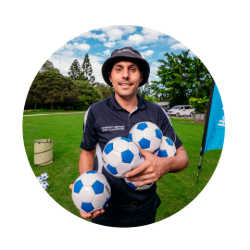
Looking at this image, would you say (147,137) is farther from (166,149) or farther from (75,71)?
(75,71)

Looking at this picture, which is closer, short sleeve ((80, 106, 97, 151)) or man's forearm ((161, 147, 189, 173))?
man's forearm ((161, 147, 189, 173))

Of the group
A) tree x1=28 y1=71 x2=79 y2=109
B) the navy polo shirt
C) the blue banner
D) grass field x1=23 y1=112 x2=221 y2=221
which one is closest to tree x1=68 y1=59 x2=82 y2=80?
tree x1=28 y1=71 x2=79 y2=109

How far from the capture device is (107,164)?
103cm

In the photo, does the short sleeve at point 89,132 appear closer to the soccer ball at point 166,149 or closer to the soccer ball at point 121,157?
the soccer ball at point 121,157

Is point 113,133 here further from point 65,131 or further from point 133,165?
point 65,131

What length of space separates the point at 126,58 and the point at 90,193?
1309 mm

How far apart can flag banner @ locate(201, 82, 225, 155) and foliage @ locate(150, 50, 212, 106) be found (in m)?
0.36

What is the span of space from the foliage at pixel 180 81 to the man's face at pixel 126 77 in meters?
1.00

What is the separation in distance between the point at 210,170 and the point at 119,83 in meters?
3.63

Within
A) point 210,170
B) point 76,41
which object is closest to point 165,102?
point 76,41

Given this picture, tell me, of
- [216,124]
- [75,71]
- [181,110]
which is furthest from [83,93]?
[216,124]

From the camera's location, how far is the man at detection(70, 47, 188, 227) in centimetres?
131

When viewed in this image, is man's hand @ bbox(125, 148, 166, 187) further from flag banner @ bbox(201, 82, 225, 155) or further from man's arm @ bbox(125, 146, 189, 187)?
flag banner @ bbox(201, 82, 225, 155)

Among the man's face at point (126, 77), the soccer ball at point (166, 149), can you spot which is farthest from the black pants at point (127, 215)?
the man's face at point (126, 77)
